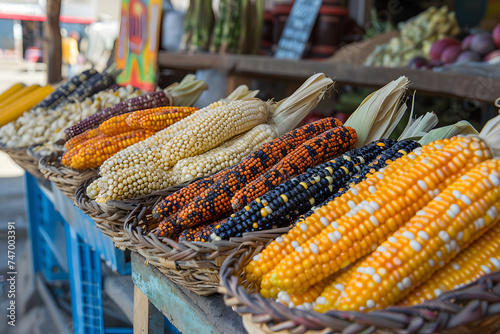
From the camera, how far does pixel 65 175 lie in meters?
1.59

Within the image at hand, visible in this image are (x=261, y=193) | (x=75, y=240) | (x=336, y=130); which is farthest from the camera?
(x=75, y=240)

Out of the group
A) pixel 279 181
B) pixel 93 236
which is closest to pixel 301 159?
pixel 279 181

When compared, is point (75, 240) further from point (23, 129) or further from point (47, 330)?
point (47, 330)

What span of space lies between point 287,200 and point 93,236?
1132 mm

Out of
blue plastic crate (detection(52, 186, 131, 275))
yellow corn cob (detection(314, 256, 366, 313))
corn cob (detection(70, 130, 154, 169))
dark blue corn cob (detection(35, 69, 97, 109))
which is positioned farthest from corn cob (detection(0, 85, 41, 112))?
yellow corn cob (detection(314, 256, 366, 313))

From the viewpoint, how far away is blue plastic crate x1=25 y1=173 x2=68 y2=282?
2.88 metres

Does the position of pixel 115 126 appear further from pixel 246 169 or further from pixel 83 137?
pixel 246 169

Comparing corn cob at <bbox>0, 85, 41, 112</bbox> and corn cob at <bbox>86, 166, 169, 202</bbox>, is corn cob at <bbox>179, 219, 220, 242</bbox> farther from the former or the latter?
corn cob at <bbox>0, 85, 41, 112</bbox>

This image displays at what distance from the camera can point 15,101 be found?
2.60 m

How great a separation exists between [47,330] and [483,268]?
258cm

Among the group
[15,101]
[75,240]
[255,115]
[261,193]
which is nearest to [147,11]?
[15,101]

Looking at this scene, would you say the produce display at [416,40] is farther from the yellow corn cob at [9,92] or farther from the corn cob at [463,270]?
the corn cob at [463,270]

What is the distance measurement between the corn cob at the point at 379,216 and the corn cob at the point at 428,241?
3 centimetres

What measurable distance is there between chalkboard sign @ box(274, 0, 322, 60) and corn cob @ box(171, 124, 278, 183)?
2.21 metres
